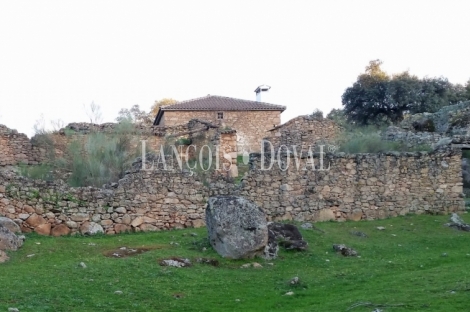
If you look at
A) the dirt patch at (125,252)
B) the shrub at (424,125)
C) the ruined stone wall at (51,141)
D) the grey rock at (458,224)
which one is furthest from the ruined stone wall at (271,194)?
the shrub at (424,125)

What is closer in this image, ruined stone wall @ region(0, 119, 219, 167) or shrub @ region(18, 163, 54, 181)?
shrub @ region(18, 163, 54, 181)

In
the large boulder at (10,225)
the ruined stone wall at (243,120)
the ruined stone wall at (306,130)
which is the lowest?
the large boulder at (10,225)

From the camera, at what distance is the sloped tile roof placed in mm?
36375

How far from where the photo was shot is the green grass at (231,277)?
10.7m

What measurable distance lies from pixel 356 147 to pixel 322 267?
10.4 meters

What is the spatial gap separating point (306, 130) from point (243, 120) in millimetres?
6411

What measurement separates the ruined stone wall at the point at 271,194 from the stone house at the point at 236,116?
1471 centimetres

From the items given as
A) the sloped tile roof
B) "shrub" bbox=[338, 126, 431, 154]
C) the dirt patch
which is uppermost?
the sloped tile roof

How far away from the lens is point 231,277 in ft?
44.1

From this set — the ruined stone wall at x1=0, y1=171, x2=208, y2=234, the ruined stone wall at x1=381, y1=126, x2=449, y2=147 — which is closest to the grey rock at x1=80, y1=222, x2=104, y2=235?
the ruined stone wall at x1=0, y1=171, x2=208, y2=234

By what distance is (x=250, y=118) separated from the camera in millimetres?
36375

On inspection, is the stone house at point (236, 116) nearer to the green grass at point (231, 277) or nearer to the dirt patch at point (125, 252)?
the green grass at point (231, 277)

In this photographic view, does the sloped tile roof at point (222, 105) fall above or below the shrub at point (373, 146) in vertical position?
above

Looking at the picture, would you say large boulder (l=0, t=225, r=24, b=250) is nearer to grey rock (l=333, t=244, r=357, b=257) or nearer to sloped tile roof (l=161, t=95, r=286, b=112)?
grey rock (l=333, t=244, r=357, b=257)
